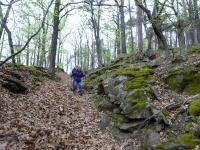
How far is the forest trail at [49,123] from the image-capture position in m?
9.40

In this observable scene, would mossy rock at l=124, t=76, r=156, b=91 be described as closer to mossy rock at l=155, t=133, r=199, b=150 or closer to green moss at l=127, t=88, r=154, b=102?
green moss at l=127, t=88, r=154, b=102

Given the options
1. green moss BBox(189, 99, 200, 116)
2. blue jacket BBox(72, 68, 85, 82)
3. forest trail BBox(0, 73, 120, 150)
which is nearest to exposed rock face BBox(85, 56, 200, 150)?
green moss BBox(189, 99, 200, 116)

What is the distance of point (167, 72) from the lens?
47.8 feet

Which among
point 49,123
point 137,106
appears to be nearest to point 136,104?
point 137,106

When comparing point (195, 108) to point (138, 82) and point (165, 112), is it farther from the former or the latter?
point (138, 82)

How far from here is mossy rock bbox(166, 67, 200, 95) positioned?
40.4ft

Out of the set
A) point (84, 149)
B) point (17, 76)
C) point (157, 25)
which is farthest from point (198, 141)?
point (17, 76)

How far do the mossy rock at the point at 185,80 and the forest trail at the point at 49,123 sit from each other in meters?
3.55

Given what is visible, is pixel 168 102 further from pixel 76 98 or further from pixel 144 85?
pixel 76 98

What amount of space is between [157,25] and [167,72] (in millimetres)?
3487

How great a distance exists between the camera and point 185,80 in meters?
13.0

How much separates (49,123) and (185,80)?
234 inches

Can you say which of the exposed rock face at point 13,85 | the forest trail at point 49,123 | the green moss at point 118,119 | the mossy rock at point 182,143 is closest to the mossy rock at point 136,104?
the green moss at point 118,119

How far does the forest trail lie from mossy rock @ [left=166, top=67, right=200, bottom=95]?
11.6 ft
